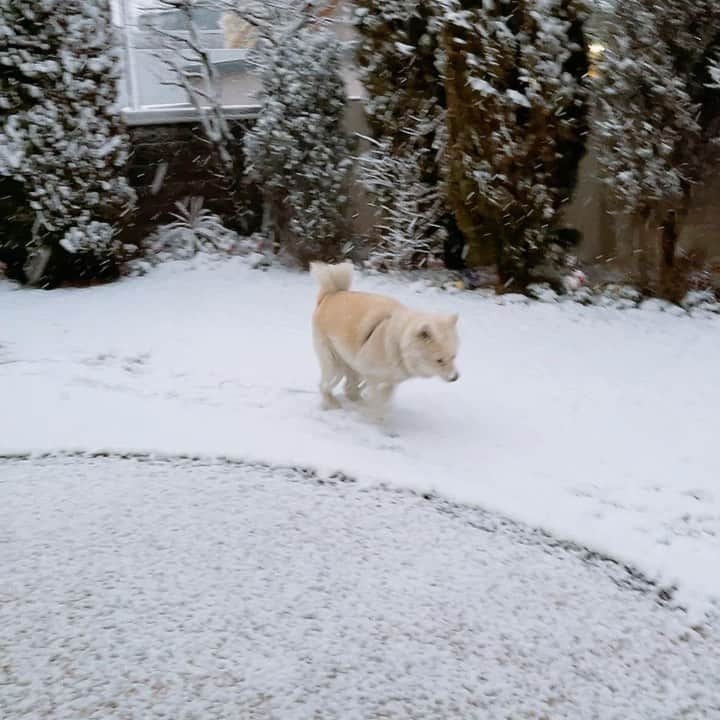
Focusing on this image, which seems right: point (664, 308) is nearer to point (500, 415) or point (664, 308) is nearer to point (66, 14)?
point (500, 415)

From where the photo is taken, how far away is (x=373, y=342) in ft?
15.4

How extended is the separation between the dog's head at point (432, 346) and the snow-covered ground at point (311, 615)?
0.73 m

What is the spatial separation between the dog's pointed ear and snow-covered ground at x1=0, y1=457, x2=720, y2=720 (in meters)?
0.85

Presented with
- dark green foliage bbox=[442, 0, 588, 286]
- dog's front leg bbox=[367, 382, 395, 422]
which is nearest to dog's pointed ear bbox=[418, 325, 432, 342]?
dog's front leg bbox=[367, 382, 395, 422]

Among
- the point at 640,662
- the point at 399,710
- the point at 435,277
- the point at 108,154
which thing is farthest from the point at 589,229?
the point at 399,710

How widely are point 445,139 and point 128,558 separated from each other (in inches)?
224

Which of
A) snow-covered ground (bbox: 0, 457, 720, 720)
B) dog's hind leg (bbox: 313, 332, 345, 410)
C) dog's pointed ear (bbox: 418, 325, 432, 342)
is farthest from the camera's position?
dog's hind leg (bbox: 313, 332, 345, 410)

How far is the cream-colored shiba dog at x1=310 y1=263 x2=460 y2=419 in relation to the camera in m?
4.51

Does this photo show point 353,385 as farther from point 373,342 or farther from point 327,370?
point 373,342

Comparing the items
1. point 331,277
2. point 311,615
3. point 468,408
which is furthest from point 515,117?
point 311,615

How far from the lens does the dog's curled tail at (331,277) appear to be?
17.1ft

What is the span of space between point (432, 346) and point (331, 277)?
3.41 ft

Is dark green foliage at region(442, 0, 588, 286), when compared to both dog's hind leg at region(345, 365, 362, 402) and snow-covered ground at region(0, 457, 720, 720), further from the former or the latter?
snow-covered ground at region(0, 457, 720, 720)

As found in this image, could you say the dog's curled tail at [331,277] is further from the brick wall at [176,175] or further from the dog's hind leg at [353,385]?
the brick wall at [176,175]
